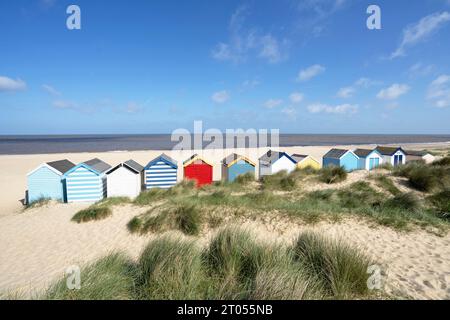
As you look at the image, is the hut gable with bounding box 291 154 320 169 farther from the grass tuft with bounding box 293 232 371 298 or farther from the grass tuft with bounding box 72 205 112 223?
the grass tuft with bounding box 293 232 371 298

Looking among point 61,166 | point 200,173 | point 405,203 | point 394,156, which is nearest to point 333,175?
point 405,203

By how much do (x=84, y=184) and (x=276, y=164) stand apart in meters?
10.6

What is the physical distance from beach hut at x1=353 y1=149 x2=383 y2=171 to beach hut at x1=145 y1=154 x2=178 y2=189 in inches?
537

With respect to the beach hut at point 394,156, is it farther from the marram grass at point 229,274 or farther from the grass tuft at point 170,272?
the grass tuft at point 170,272

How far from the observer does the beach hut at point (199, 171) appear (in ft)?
46.8

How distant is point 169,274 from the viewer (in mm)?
3398

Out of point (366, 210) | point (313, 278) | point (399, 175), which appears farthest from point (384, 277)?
point (399, 175)

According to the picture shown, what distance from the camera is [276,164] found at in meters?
15.8

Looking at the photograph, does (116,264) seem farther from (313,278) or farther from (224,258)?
(313,278)

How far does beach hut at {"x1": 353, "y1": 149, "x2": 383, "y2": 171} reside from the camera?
1861cm

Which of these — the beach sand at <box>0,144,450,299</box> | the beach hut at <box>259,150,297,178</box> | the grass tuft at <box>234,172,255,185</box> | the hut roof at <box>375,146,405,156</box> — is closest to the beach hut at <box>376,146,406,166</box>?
the hut roof at <box>375,146,405,156</box>

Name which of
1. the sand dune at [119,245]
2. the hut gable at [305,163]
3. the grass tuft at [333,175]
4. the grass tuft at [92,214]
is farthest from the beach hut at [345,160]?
the grass tuft at [92,214]

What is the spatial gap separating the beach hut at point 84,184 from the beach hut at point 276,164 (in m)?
8.97
